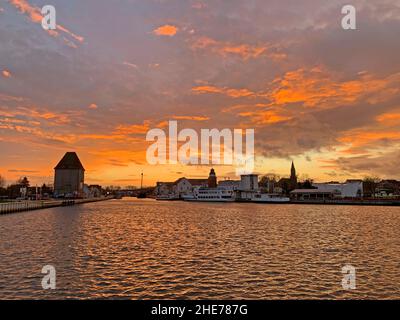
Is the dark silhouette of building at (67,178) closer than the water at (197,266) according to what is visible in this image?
No

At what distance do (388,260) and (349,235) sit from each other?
16.2 m

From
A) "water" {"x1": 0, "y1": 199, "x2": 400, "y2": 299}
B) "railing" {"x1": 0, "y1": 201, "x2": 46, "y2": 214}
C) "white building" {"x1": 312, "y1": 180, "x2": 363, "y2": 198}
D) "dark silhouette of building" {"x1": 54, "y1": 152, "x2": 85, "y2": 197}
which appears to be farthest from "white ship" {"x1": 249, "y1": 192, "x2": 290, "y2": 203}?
"water" {"x1": 0, "y1": 199, "x2": 400, "y2": 299}

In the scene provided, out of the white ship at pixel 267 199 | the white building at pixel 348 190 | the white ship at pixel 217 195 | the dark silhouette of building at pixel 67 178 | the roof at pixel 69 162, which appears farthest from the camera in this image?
the white ship at pixel 217 195

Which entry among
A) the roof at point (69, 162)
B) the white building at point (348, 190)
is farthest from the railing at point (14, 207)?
the white building at point (348, 190)

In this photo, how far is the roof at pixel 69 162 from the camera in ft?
591

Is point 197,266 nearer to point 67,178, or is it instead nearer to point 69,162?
point 67,178

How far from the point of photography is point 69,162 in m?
182

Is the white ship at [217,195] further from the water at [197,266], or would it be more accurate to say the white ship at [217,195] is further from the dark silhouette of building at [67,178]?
the water at [197,266]

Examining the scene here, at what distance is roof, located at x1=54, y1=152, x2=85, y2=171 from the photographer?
180m

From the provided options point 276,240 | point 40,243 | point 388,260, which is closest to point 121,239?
point 40,243

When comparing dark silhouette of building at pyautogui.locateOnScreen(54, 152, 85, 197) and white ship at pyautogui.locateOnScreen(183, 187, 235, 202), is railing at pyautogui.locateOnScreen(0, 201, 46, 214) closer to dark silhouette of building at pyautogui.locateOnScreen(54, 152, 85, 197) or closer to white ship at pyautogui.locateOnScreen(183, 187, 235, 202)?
dark silhouette of building at pyautogui.locateOnScreen(54, 152, 85, 197)
